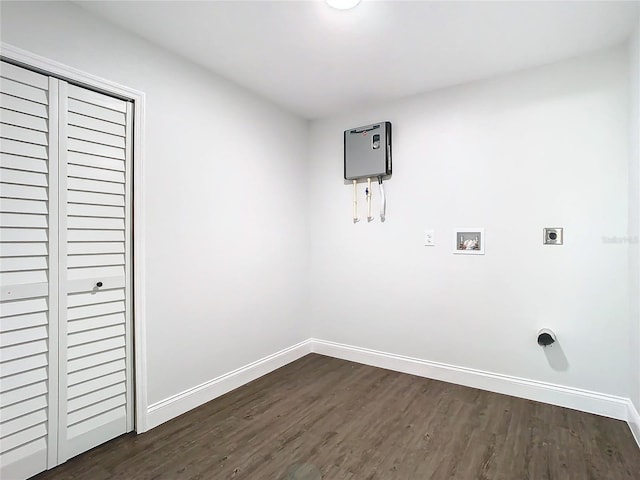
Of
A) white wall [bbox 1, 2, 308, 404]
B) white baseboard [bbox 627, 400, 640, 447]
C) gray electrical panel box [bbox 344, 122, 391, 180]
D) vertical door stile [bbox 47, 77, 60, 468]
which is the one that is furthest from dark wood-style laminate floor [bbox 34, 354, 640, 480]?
gray electrical panel box [bbox 344, 122, 391, 180]

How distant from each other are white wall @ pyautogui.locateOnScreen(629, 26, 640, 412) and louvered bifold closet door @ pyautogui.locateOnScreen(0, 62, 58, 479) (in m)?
3.10

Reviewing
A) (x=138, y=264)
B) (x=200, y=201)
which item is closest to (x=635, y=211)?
(x=200, y=201)

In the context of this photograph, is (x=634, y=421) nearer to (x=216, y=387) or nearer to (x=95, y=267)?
(x=216, y=387)

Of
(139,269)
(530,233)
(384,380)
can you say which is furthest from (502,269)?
(139,269)

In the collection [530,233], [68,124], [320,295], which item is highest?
[68,124]

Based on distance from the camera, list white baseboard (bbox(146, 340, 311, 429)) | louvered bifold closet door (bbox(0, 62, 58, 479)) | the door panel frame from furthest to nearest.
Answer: white baseboard (bbox(146, 340, 311, 429)) → the door panel frame → louvered bifold closet door (bbox(0, 62, 58, 479))

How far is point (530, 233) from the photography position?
8.05 feet

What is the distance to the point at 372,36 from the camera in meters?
2.06

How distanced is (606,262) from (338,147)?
2269 millimetres

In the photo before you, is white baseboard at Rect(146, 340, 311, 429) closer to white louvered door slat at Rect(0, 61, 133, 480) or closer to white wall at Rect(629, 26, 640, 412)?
white louvered door slat at Rect(0, 61, 133, 480)

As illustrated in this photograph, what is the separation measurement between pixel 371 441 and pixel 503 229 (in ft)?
5.67

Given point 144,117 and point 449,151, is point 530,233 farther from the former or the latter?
point 144,117

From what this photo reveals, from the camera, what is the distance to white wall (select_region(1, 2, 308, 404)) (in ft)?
6.24

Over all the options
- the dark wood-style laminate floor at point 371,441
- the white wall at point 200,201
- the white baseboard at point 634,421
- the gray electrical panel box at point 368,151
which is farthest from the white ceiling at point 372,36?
the dark wood-style laminate floor at point 371,441
